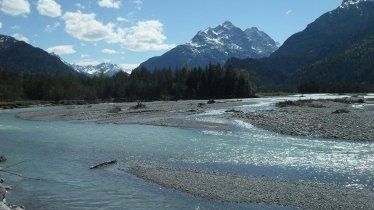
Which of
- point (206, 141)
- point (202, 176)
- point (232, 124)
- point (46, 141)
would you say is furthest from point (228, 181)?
point (232, 124)

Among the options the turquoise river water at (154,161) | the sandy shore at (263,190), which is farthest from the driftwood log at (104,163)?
the sandy shore at (263,190)

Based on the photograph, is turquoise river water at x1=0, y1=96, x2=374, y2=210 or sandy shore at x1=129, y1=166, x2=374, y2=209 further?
turquoise river water at x1=0, y1=96, x2=374, y2=210

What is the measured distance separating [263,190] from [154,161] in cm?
1297

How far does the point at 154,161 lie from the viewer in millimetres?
34656

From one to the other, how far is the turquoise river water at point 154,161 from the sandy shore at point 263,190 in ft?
3.46

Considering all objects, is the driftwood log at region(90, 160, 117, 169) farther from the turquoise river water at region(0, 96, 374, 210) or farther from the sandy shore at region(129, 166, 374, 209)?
the sandy shore at region(129, 166, 374, 209)

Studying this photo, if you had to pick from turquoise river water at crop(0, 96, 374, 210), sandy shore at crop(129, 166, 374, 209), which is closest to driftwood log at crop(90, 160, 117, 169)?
turquoise river water at crop(0, 96, 374, 210)

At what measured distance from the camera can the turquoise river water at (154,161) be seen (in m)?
23.2

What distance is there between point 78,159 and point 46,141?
14.7 m

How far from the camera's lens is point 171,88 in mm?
196750

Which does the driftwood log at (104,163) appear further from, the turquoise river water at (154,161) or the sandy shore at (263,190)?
the sandy shore at (263,190)

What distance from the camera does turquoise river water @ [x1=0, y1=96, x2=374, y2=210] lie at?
2325 cm

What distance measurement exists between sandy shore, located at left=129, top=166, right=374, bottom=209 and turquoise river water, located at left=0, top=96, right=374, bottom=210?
106 cm

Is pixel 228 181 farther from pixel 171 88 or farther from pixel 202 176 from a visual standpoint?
pixel 171 88
